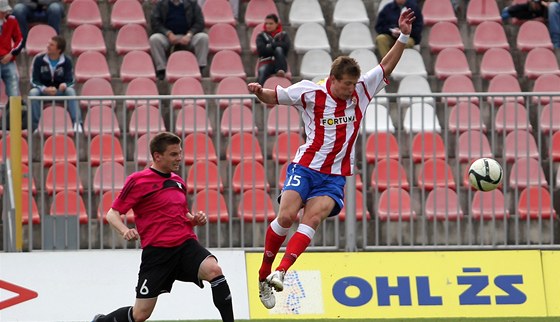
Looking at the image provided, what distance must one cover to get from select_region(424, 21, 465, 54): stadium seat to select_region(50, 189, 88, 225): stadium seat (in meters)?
6.96

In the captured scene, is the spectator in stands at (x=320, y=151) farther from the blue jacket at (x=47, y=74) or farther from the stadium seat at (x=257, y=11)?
the stadium seat at (x=257, y=11)

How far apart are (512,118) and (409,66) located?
422cm

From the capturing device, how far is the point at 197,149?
547 inches

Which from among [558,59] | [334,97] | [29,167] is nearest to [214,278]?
[334,97]

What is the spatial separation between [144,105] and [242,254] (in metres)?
2.17

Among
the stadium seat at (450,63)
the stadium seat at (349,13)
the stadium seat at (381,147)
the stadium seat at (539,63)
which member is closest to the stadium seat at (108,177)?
the stadium seat at (381,147)

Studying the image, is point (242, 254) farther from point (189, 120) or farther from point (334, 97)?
point (334, 97)

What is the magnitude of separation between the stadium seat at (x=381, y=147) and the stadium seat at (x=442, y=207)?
600 mm

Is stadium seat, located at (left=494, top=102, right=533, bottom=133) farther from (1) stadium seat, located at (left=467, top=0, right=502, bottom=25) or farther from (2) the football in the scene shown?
(1) stadium seat, located at (left=467, top=0, right=502, bottom=25)

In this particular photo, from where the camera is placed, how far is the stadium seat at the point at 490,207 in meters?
13.7

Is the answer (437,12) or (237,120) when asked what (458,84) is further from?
(237,120)

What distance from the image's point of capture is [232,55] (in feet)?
58.6

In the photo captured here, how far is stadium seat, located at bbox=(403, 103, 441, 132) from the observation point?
13.6m

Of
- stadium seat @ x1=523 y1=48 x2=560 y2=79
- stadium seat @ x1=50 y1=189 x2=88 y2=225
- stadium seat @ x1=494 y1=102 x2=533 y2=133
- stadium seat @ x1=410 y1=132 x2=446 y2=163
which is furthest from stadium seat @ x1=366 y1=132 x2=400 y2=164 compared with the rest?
stadium seat @ x1=523 y1=48 x2=560 y2=79
